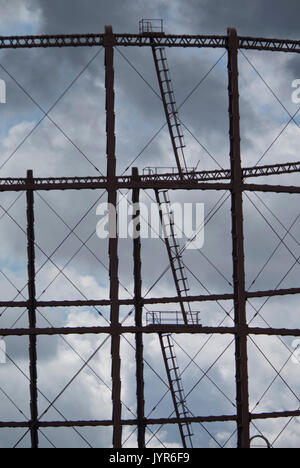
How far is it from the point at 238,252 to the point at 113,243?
143 inches

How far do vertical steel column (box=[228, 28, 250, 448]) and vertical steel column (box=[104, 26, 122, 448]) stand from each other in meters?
3.44

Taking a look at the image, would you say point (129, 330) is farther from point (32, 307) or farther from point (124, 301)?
point (124, 301)

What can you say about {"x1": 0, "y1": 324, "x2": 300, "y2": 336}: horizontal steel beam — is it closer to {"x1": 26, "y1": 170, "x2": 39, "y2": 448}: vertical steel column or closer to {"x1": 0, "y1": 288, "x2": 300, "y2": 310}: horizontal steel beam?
{"x1": 0, "y1": 288, "x2": 300, "y2": 310}: horizontal steel beam

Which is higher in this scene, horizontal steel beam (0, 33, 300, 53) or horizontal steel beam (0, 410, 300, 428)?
horizontal steel beam (0, 33, 300, 53)

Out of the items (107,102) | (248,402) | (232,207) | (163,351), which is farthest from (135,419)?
(107,102)

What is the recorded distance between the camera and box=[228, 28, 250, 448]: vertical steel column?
34500 millimetres

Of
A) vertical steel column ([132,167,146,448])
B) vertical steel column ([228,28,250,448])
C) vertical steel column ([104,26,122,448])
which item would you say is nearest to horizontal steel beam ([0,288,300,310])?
vertical steel column ([132,167,146,448])

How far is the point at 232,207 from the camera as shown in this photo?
115 feet

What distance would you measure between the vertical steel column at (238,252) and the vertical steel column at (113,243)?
3442mm

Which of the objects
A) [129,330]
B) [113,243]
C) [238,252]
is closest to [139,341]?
[129,330]

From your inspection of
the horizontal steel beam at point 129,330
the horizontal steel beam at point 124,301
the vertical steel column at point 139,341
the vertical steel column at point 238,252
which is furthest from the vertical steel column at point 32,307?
the vertical steel column at point 238,252

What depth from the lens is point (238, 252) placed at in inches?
1368

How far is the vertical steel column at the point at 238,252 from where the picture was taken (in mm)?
34500
